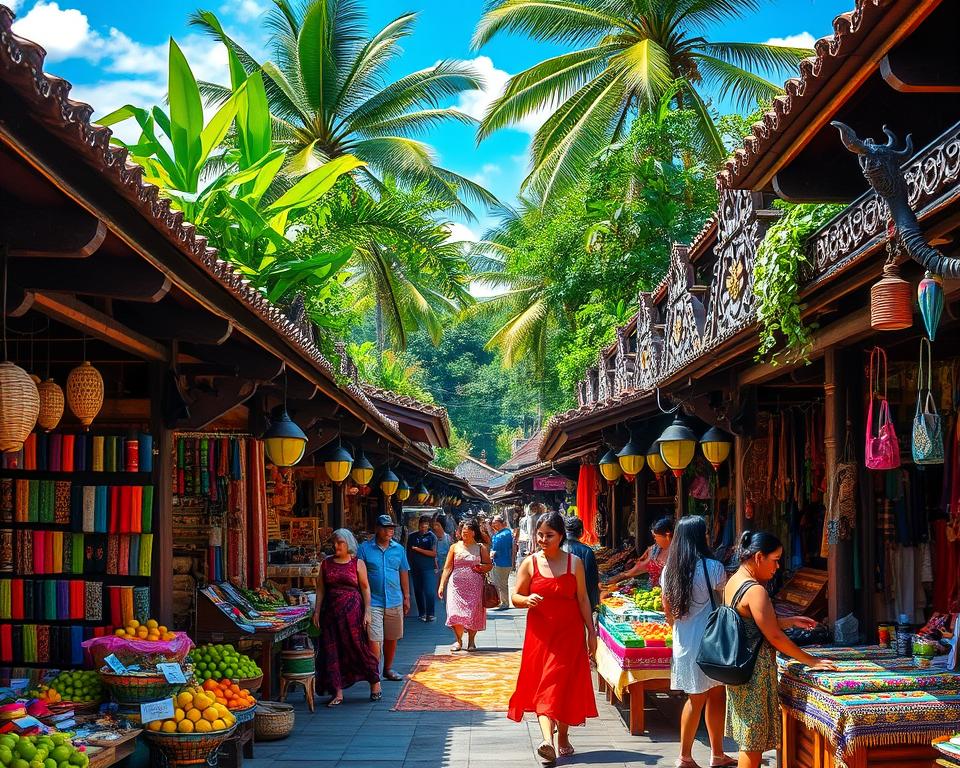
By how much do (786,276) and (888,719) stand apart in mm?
2602

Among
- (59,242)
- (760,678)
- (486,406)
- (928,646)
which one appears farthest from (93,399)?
(486,406)

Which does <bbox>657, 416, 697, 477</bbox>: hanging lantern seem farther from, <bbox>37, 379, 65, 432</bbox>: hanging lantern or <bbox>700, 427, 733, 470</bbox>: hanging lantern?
<bbox>37, 379, 65, 432</bbox>: hanging lantern

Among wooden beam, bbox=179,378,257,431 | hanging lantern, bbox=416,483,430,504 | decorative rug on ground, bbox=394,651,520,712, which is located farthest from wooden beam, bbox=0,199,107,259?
hanging lantern, bbox=416,483,430,504

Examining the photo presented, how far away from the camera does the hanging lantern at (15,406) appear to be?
477 centimetres

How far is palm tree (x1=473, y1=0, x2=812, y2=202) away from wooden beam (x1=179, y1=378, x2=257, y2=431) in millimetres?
17195

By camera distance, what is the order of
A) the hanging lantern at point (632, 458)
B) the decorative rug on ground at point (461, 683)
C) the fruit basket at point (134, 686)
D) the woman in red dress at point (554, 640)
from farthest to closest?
the hanging lantern at point (632, 458), the decorative rug on ground at point (461, 683), the woman in red dress at point (554, 640), the fruit basket at point (134, 686)

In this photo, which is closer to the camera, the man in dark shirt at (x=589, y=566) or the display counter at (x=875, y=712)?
the display counter at (x=875, y=712)

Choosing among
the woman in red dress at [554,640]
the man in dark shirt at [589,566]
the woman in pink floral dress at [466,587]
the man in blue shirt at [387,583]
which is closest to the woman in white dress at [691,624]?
the woman in red dress at [554,640]

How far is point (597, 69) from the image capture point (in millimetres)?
25234

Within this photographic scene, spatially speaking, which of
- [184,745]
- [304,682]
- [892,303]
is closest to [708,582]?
[892,303]

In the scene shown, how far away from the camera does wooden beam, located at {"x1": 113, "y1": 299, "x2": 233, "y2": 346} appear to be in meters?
6.95

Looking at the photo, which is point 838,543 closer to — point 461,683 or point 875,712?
point 875,712

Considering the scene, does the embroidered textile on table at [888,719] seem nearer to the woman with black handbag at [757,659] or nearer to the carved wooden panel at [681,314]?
the woman with black handbag at [757,659]

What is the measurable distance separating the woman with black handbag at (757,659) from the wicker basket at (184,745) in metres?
3.31
